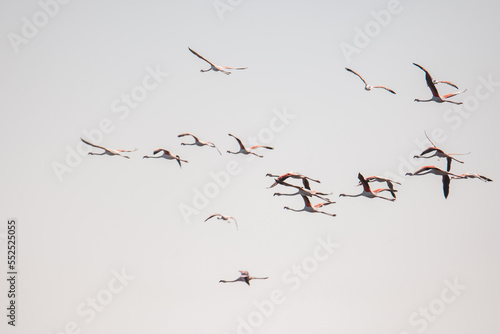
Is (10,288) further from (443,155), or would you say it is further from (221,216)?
(443,155)

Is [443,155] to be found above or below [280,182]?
below

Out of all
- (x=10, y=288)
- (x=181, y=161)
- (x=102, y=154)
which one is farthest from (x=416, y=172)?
(x=10, y=288)

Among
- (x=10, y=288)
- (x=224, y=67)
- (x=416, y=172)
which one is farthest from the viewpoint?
(x=10, y=288)

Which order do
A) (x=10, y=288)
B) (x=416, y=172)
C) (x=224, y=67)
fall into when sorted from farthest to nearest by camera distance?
(x=10, y=288)
(x=224, y=67)
(x=416, y=172)

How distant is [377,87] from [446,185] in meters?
5.89

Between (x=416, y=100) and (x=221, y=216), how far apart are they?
36.6ft

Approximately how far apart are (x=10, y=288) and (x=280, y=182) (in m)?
34.3

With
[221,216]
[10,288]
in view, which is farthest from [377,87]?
[10,288]

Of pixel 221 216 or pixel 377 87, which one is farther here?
pixel 221 216

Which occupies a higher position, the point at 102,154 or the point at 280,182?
the point at 102,154

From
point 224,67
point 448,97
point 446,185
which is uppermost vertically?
point 224,67

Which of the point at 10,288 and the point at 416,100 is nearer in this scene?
the point at 416,100

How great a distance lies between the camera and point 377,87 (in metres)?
42.1

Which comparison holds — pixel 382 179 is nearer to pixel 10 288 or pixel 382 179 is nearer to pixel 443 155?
pixel 443 155
